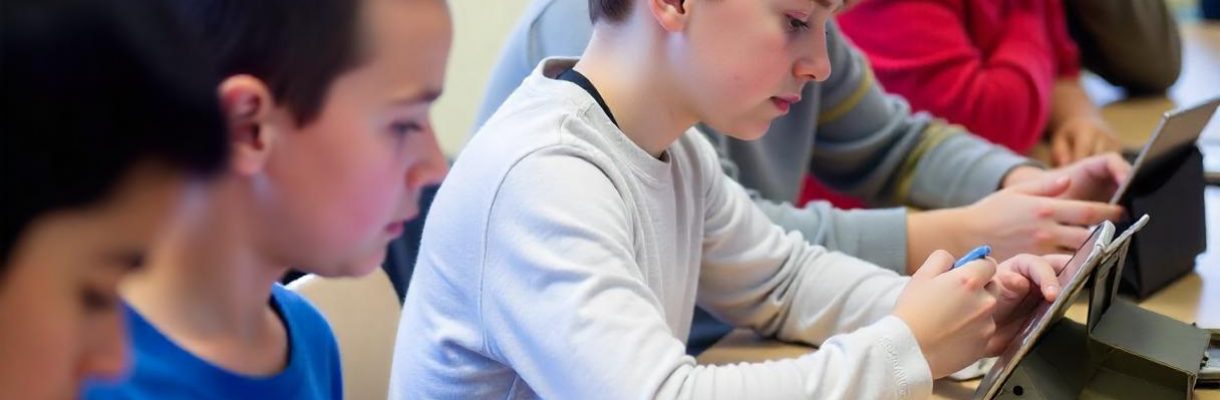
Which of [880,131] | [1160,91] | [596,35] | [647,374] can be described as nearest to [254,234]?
[647,374]

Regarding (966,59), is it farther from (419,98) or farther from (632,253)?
(419,98)

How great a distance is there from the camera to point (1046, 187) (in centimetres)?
130

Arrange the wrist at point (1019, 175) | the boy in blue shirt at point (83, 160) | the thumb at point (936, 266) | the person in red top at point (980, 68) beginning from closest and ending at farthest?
the boy in blue shirt at point (83, 160) < the thumb at point (936, 266) < the wrist at point (1019, 175) < the person in red top at point (980, 68)

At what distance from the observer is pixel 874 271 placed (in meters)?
1.10

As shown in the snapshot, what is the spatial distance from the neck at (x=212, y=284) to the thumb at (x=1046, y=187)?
2.78 ft

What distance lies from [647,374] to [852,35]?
1.10 m

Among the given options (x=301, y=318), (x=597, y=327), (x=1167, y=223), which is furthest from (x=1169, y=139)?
(x=301, y=318)

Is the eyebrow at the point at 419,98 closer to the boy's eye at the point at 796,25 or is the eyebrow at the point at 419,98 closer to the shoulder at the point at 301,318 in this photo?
the shoulder at the point at 301,318

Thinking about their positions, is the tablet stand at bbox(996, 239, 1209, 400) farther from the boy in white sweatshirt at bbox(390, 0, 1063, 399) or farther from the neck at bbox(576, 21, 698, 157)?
the neck at bbox(576, 21, 698, 157)

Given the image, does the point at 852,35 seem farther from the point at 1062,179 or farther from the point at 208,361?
the point at 208,361

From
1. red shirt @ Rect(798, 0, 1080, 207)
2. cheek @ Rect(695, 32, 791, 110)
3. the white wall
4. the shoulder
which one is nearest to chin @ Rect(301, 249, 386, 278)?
the shoulder

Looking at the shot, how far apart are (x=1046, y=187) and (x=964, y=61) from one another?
422 millimetres

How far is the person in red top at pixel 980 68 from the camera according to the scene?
1.68 metres

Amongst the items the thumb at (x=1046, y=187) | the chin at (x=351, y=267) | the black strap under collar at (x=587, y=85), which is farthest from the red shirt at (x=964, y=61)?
the chin at (x=351, y=267)
